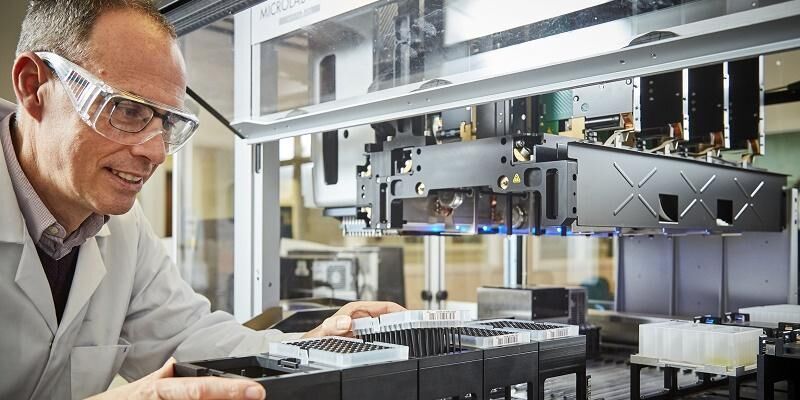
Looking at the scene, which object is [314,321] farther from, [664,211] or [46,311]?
[664,211]

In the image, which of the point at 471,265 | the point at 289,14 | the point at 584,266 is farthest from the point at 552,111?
the point at 471,265

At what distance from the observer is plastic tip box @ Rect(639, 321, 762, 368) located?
1397 mm

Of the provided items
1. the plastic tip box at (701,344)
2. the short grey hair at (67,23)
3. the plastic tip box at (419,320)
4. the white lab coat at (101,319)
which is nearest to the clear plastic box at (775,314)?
the plastic tip box at (701,344)

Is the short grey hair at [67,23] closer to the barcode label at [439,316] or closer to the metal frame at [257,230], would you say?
the barcode label at [439,316]

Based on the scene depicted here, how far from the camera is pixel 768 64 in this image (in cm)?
279

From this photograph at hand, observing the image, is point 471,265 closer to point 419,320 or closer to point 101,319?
point 101,319

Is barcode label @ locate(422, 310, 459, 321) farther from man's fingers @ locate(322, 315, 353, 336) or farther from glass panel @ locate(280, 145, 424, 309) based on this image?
glass panel @ locate(280, 145, 424, 309)

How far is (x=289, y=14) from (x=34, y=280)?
91 centimetres

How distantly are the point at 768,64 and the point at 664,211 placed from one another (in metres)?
1.35

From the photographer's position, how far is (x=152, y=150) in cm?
136

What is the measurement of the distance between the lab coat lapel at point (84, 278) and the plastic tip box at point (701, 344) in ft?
3.92

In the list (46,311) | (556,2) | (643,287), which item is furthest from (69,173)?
(643,287)

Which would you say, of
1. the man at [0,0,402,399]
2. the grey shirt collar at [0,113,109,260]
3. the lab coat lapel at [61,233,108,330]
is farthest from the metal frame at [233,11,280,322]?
the grey shirt collar at [0,113,109,260]

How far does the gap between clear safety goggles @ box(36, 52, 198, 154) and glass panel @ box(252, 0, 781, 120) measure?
0.55 meters
